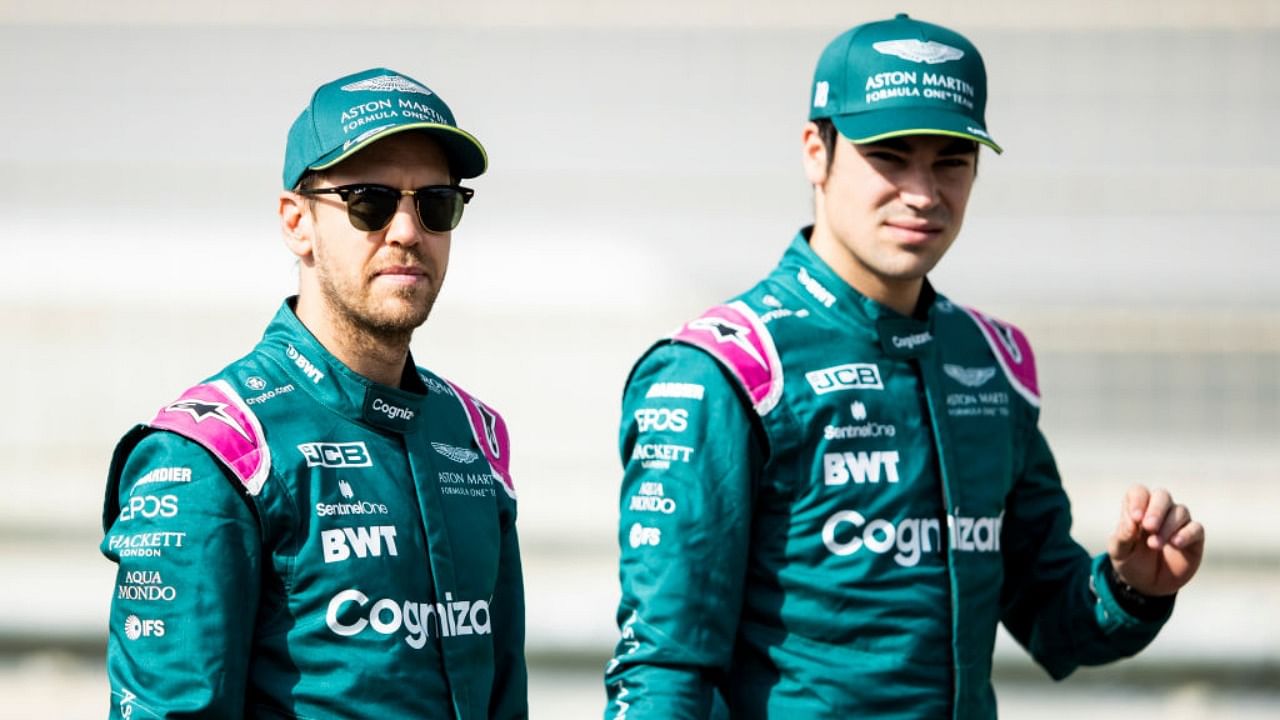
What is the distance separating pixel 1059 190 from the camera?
20.0ft

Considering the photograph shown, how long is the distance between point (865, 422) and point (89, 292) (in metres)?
3.70

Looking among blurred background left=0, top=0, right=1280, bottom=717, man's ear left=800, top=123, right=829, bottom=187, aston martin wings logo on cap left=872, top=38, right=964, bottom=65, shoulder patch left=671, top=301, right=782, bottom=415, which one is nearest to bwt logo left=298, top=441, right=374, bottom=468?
shoulder patch left=671, top=301, right=782, bottom=415

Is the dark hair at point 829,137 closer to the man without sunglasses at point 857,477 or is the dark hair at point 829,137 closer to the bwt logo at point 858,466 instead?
the man without sunglasses at point 857,477

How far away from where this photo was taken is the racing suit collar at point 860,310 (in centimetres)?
310

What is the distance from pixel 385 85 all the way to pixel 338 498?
62 cm

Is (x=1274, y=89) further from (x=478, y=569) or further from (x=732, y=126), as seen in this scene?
(x=478, y=569)

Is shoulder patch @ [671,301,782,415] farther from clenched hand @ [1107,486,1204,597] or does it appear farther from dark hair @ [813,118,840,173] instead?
clenched hand @ [1107,486,1204,597]

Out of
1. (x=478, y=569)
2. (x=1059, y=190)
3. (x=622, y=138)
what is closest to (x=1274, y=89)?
(x=1059, y=190)

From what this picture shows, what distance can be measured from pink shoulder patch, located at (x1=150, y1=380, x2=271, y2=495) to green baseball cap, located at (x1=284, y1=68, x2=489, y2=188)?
1.24 ft

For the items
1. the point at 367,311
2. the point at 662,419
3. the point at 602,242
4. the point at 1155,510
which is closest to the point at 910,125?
the point at 662,419

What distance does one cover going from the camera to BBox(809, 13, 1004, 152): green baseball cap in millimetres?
3041

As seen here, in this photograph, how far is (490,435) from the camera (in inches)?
112

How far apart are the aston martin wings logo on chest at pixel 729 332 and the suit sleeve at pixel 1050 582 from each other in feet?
2.02

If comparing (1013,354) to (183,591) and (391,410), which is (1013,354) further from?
(183,591)
